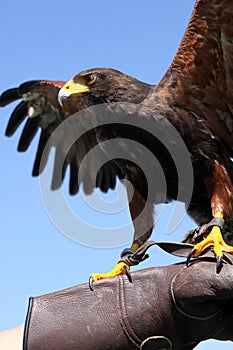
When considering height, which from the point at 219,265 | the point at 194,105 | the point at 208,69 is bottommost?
the point at 219,265

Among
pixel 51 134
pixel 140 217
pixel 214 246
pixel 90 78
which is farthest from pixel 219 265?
pixel 51 134

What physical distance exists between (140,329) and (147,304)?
12 cm

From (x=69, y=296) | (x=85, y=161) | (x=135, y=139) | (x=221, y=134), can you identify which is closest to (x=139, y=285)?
(x=69, y=296)

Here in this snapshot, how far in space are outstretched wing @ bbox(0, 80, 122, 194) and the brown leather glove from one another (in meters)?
2.79

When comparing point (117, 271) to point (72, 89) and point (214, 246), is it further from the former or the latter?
point (72, 89)

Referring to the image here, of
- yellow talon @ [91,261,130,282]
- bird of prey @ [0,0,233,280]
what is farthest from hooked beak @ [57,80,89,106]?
yellow talon @ [91,261,130,282]

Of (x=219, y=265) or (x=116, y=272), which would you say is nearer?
(x=219, y=265)

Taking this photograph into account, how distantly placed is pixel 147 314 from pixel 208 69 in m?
2.16

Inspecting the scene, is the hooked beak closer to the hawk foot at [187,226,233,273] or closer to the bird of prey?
the bird of prey

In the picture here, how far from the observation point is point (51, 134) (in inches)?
268

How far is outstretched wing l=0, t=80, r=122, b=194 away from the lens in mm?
6332

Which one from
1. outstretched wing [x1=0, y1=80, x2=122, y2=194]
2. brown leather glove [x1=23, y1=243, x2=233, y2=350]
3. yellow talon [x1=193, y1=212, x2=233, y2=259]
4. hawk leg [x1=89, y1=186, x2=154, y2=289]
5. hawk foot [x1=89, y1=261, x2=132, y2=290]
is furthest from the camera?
outstretched wing [x1=0, y1=80, x2=122, y2=194]

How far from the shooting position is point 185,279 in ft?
10.8

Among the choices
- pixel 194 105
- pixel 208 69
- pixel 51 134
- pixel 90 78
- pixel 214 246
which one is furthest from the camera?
pixel 51 134
